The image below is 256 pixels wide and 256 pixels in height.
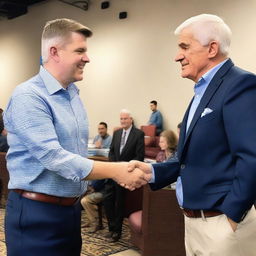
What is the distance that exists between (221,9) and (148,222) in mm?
7248

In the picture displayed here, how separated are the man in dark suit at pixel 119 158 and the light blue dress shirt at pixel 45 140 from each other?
2925mm

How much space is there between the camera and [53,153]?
169 centimetres

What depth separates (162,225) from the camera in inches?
140

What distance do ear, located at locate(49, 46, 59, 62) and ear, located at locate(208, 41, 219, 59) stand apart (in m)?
0.74

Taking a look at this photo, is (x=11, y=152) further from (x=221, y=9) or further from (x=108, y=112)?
(x=108, y=112)

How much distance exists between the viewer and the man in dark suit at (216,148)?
1.59m

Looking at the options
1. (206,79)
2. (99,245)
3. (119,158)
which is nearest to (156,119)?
(119,158)

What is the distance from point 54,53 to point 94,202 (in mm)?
3319

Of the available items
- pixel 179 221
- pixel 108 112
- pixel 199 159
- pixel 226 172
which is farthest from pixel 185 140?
pixel 108 112

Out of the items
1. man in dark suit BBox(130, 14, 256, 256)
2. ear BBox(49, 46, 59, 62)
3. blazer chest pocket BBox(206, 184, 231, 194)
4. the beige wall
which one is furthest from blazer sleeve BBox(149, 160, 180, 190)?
the beige wall

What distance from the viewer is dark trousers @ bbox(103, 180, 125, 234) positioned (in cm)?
473

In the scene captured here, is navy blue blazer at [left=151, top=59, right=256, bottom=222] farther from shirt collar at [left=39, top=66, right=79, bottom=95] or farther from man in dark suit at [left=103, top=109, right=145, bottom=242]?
man in dark suit at [left=103, top=109, right=145, bottom=242]

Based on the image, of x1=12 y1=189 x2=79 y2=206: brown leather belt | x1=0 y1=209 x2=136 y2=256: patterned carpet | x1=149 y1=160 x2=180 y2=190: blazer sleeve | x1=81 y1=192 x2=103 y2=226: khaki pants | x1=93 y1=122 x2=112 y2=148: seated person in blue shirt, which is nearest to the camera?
x1=12 y1=189 x2=79 y2=206: brown leather belt

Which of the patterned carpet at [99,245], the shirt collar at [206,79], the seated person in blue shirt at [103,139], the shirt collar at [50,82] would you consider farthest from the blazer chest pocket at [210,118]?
the seated person in blue shirt at [103,139]
